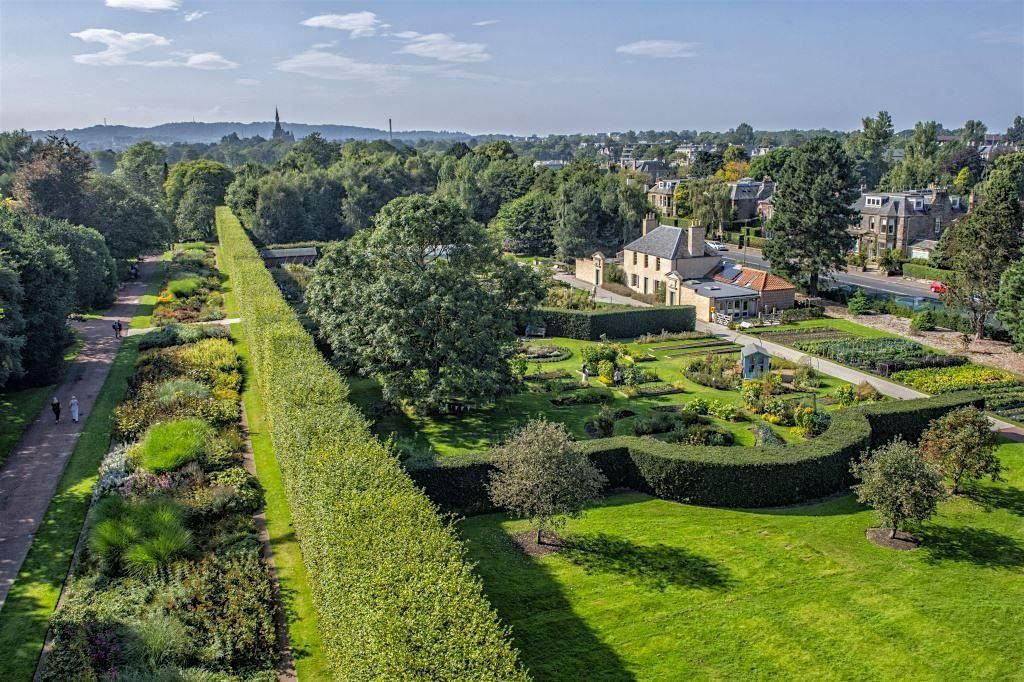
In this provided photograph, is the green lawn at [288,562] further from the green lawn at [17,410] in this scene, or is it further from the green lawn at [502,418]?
the green lawn at [17,410]

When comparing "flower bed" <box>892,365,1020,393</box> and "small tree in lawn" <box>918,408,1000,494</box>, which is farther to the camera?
"flower bed" <box>892,365,1020,393</box>

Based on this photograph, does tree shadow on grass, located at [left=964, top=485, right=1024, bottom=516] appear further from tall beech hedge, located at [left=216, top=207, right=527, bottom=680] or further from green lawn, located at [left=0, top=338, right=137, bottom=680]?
green lawn, located at [left=0, top=338, right=137, bottom=680]

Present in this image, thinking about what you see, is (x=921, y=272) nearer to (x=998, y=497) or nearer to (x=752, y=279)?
(x=752, y=279)

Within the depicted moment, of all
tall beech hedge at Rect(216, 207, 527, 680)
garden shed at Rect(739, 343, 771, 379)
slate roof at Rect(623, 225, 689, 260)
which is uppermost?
slate roof at Rect(623, 225, 689, 260)

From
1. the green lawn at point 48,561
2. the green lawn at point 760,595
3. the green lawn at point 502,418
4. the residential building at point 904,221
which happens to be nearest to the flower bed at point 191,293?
the green lawn at point 48,561

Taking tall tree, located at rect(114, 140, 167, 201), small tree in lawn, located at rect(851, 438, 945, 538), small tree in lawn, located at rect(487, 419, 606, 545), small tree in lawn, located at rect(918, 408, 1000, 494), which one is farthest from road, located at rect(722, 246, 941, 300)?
tall tree, located at rect(114, 140, 167, 201)

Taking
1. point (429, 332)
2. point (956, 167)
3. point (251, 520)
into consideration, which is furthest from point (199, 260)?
point (956, 167)

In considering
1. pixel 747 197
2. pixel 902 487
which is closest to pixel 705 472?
pixel 902 487

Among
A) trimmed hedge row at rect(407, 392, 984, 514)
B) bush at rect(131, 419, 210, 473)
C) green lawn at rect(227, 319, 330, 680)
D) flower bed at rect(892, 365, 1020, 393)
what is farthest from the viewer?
flower bed at rect(892, 365, 1020, 393)

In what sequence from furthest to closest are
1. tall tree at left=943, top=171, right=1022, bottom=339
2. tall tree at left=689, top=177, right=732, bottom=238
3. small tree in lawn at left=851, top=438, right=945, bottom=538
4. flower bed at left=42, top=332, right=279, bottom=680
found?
tall tree at left=689, top=177, right=732, bottom=238
tall tree at left=943, top=171, right=1022, bottom=339
small tree in lawn at left=851, top=438, right=945, bottom=538
flower bed at left=42, top=332, right=279, bottom=680
